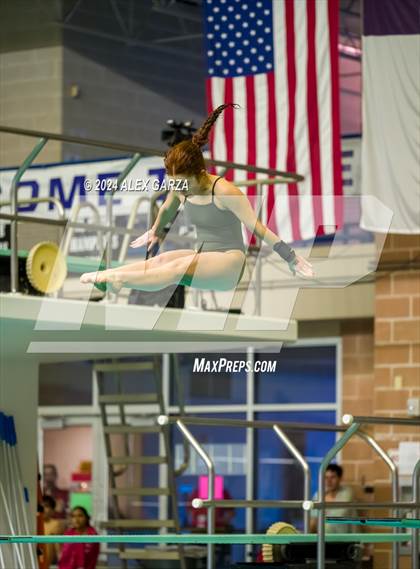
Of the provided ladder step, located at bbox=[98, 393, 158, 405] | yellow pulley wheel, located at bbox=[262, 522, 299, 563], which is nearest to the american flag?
ladder step, located at bbox=[98, 393, 158, 405]

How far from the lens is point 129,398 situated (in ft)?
40.9

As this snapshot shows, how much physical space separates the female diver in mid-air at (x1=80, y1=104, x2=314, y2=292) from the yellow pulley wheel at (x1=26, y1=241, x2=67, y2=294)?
4635mm

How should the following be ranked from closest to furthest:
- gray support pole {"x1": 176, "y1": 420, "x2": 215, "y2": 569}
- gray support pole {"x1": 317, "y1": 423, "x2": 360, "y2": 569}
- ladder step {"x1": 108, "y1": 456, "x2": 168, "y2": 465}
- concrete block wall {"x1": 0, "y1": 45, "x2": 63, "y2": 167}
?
gray support pole {"x1": 317, "y1": 423, "x2": 360, "y2": 569}
gray support pole {"x1": 176, "y1": 420, "x2": 215, "y2": 569}
ladder step {"x1": 108, "y1": 456, "x2": 168, "y2": 465}
concrete block wall {"x1": 0, "y1": 45, "x2": 63, "y2": 167}

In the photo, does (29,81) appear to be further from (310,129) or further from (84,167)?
(310,129)

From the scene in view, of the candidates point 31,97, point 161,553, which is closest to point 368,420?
point 161,553

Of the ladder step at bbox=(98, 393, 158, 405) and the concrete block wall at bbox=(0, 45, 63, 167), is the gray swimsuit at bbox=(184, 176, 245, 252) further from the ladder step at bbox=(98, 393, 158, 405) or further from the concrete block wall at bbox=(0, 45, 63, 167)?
the concrete block wall at bbox=(0, 45, 63, 167)

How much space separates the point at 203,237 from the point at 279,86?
326 inches

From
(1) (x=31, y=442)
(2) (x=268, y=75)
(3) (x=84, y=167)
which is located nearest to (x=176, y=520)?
(1) (x=31, y=442)

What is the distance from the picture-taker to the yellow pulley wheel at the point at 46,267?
350 inches

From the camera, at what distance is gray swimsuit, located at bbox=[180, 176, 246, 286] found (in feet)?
13.5

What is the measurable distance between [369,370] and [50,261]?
692cm

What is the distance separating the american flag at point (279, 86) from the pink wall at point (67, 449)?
21.6 feet

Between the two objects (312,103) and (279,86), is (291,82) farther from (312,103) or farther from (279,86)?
(312,103)

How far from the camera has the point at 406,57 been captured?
1163 centimetres
